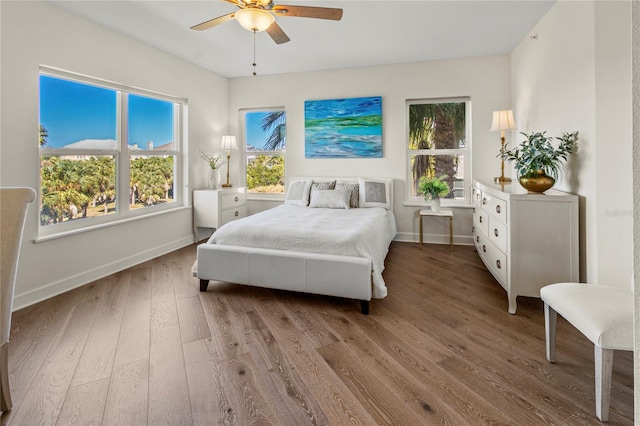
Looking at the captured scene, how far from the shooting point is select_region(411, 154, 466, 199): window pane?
477 cm

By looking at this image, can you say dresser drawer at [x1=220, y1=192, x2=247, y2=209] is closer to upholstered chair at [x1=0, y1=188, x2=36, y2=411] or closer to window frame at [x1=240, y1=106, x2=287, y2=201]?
window frame at [x1=240, y1=106, x2=287, y2=201]

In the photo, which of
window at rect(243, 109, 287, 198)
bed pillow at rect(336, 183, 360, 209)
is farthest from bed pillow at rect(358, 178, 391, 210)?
window at rect(243, 109, 287, 198)

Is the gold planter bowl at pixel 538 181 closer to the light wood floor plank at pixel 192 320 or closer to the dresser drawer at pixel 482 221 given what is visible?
the dresser drawer at pixel 482 221

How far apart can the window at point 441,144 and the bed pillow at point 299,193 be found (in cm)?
151

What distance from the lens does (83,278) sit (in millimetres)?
3271

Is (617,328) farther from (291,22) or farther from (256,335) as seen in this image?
(291,22)

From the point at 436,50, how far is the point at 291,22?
1947 mm

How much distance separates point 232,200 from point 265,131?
1.34m

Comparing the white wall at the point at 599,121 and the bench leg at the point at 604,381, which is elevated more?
the white wall at the point at 599,121

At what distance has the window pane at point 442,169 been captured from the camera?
188 inches

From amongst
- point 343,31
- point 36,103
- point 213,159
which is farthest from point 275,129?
point 36,103

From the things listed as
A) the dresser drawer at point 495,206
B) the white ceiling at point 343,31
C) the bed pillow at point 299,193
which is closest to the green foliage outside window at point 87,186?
the white ceiling at point 343,31

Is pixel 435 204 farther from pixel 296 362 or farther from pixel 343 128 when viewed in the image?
pixel 296 362

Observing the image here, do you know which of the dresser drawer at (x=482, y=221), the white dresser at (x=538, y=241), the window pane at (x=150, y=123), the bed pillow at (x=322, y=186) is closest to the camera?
the white dresser at (x=538, y=241)
